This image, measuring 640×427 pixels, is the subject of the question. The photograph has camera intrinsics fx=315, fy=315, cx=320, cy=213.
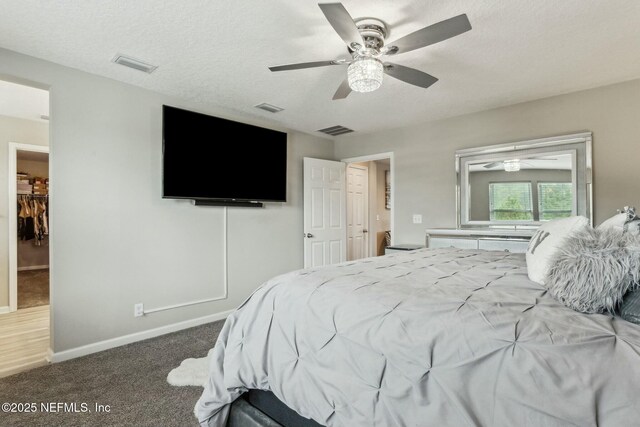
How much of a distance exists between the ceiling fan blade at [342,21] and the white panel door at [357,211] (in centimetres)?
371

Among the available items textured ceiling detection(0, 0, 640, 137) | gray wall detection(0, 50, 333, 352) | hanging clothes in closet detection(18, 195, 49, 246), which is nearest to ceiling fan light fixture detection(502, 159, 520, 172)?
textured ceiling detection(0, 0, 640, 137)

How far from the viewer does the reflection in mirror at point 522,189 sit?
10.5 feet

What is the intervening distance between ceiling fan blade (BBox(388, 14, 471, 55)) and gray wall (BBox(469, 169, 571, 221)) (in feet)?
7.66

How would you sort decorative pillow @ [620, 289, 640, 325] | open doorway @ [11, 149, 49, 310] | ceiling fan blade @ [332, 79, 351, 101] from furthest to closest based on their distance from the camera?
open doorway @ [11, 149, 49, 310]
ceiling fan blade @ [332, 79, 351, 101]
decorative pillow @ [620, 289, 640, 325]

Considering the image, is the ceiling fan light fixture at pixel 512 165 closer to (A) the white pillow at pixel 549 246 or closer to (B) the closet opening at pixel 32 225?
(A) the white pillow at pixel 549 246

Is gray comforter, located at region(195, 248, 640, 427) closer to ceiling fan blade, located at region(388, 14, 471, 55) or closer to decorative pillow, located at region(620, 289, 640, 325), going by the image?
decorative pillow, located at region(620, 289, 640, 325)

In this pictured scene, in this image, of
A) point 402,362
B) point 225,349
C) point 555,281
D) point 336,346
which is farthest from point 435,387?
point 225,349

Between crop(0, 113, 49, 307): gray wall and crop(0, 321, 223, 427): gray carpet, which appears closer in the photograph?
crop(0, 321, 223, 427): gray carpet

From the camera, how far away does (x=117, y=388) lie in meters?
2.10

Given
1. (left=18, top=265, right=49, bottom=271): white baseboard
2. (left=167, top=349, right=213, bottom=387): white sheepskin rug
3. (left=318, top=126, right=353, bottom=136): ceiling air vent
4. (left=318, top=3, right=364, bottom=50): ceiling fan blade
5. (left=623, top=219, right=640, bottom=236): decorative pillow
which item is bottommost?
(left=167, top=349, right=213, bottom=387): white sheepskin rug

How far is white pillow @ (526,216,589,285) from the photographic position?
1266 millimetres

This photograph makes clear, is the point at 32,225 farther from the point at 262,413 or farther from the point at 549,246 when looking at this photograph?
the point at 549,246

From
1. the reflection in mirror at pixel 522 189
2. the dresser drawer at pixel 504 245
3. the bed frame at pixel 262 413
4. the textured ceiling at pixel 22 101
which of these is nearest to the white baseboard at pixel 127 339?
the bed frame at pixel 262 413

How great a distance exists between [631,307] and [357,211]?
4.96 meters
